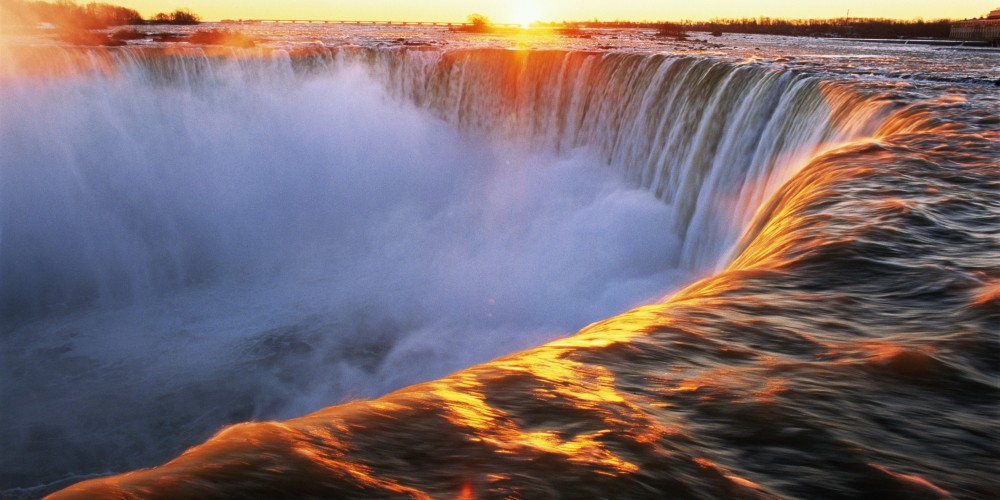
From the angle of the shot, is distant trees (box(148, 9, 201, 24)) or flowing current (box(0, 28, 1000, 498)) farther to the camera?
distant trees (box(148, 9, 201, 24))

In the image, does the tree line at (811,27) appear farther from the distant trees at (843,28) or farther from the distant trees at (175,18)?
the distant trees at (175,18)

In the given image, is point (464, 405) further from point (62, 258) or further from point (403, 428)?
point (62, 258)

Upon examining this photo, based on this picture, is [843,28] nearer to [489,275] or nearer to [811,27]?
[811,27]

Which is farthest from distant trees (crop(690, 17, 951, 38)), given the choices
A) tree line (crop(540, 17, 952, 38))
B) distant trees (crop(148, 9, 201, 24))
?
distant trees (crop(148, 9, 201, 24))

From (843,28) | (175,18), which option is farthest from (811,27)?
(175,18)

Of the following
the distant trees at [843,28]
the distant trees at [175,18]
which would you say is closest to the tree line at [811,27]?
the distant trees at [843,28]

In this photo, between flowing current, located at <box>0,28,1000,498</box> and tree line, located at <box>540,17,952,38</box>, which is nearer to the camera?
flowing current, located at <box>0,28,1000,498</box>

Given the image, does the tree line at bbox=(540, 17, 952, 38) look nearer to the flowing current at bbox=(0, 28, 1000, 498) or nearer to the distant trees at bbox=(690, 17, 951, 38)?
the distant trees at bbox=(690, 17, 951, 38)

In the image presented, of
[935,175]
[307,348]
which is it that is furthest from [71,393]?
[935,175]
